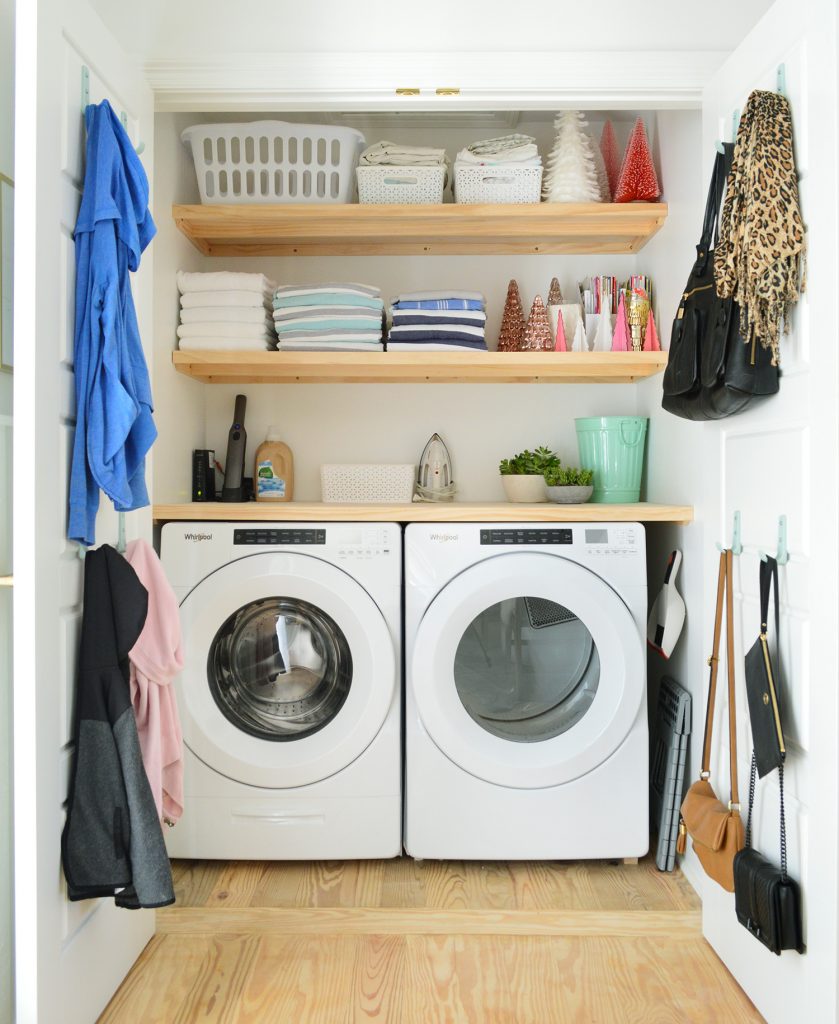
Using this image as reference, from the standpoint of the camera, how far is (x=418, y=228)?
99.2 inches

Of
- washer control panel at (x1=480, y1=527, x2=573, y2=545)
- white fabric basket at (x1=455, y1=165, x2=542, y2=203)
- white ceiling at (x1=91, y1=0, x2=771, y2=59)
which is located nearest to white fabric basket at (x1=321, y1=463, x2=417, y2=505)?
washer control panel at (x1=480, y1=527, x2=573, y2=545)

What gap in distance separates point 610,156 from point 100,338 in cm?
178

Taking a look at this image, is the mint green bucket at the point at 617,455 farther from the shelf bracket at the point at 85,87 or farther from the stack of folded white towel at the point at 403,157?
the shelf bracket at the point at 85,87

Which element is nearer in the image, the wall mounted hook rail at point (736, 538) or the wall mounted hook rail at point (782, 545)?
the wall mounted hook rail at point (782, 545)

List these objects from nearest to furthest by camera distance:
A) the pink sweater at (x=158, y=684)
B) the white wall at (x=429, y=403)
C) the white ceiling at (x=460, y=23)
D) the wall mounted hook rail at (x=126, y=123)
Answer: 1. the pink sweater at (x=158, y=684)
2. the wall mounted hook rail at (x=126, y=123)
3. the white ceiling at (x=460, y=23)
4. the white wall at (x=429, y=403)

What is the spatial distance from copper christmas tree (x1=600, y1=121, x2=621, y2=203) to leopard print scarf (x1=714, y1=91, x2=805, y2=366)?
1.03 meters

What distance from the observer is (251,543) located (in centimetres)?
223

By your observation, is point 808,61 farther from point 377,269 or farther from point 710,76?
point 377,269

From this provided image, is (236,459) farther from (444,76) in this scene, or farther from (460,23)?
(460,23)

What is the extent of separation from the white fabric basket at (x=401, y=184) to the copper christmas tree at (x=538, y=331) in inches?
16.7

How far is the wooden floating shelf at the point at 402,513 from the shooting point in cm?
223

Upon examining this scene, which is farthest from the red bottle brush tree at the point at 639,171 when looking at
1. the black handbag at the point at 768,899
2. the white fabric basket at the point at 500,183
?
the black handbag at the point at 768,899

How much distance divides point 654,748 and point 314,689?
3.30 ft

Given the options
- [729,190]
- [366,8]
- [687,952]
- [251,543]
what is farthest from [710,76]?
[687,952]
